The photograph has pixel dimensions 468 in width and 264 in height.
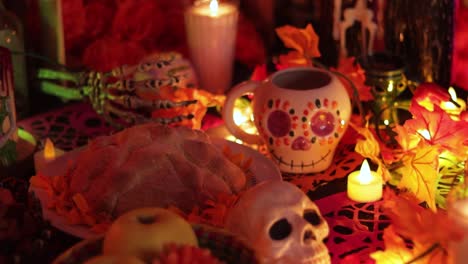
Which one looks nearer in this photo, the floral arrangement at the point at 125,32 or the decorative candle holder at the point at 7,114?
the decorative candle holder at the point at 7,114

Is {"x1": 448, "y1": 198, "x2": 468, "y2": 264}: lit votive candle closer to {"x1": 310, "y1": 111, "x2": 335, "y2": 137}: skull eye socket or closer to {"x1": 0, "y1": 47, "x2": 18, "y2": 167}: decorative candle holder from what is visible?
{"x1": 310, "y1": 111, "x2": 335, "y2": 137}: skull eye socket

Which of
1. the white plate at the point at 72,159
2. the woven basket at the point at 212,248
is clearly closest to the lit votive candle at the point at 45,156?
the white plate at the point at 72,159

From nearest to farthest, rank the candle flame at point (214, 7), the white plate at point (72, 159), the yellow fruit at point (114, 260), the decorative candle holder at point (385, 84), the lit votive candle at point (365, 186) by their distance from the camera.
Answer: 1. the yellow fruit at point (114, 260)
2. the white plate at point (72, 159)
3. the lit votive candle at point (365, 186)
4. the decorative candle holder at point (385, 84)
5. the candle flame at point (214, 7)

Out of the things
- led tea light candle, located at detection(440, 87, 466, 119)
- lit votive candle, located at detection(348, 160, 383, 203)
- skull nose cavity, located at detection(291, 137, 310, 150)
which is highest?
led tea light candle, located at detection(440, 87, 466, 119)

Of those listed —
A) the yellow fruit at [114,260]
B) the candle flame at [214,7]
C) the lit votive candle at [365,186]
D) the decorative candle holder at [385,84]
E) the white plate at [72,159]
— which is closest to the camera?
the yellow fruit at [114,260]

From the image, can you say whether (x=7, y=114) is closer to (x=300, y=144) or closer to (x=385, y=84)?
(x=300, y=144)

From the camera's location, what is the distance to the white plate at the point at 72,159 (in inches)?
26.1

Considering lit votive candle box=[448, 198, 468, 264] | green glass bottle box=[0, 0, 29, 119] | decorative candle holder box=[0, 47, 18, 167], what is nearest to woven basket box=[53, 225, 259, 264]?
lit votive candle box=[448, 198, 468, 264]

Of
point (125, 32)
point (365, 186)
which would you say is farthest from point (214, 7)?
point (365, 186)

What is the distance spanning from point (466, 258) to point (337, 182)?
9.9 inches

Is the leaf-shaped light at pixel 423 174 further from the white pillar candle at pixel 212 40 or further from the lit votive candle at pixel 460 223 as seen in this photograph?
the white pillar candle at pixel 212 40

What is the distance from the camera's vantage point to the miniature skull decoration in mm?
588

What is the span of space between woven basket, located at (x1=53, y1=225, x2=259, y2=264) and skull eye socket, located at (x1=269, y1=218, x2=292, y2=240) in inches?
1.6

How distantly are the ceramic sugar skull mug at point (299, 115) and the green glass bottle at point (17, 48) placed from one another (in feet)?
0.94
